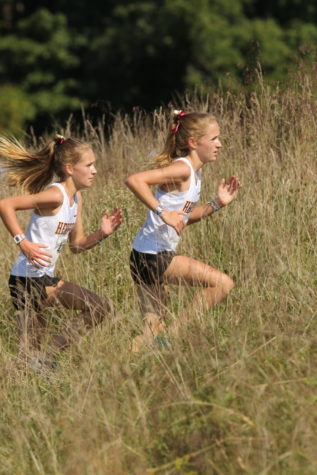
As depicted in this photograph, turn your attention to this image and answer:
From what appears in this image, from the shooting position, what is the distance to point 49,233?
529cm

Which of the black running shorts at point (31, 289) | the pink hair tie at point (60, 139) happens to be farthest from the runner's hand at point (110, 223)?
the pink hair tie at point (60, 139)

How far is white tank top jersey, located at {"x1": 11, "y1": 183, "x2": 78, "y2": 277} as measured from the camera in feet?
17.4

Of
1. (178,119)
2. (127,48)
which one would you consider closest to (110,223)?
(178,119)

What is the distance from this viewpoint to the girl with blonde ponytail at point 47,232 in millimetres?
5117

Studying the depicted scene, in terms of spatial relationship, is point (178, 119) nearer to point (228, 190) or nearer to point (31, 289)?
point (228, 190)

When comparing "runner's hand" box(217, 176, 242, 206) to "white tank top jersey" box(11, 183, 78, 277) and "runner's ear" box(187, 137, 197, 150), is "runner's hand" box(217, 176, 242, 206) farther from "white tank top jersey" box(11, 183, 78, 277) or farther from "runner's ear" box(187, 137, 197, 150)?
"white tank top jersey" box(11, 183, 78, 277)

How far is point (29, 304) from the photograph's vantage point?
512 cm

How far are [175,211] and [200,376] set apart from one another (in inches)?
62.5

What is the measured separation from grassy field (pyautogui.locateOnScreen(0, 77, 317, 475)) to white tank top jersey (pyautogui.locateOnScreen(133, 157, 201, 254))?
0.33 metres

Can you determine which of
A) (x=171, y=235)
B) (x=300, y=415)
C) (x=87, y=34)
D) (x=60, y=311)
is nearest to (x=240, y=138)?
(x=171, y=235)

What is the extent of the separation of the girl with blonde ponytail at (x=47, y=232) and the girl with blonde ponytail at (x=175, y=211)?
24 cm

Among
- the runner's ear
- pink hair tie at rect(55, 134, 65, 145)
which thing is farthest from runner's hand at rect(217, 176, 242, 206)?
pink hair tie at rect(55, 134, 65, 145)

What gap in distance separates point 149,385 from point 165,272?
1.45m

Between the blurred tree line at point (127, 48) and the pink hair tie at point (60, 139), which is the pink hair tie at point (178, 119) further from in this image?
the blurred tree line at point (127, 48)
